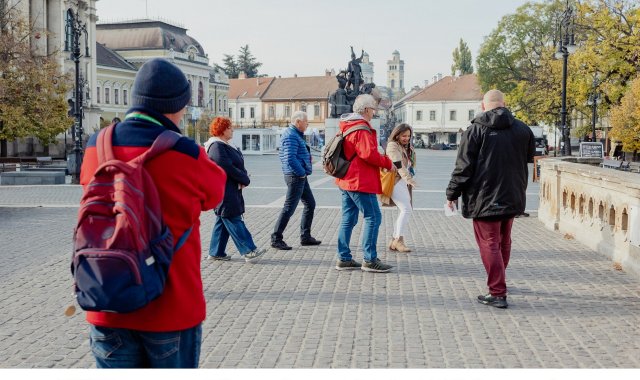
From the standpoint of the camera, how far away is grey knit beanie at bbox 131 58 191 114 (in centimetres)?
310

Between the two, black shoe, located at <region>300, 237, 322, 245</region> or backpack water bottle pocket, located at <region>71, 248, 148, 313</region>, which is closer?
backpack water bottle pocket, located at <region>71, 248, 148, 313</region>

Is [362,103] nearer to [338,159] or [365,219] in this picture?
[338,159]

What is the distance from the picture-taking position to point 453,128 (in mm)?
112250

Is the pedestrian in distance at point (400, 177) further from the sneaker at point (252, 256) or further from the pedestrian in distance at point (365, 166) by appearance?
the sneaker at point (252, 256)

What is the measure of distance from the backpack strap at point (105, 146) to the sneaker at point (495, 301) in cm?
478

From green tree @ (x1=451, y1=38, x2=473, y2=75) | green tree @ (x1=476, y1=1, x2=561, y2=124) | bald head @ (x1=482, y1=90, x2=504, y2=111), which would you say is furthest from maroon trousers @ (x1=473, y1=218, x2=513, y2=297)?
green tree @ (x1=451, y1=38, x2=473, y2=75)

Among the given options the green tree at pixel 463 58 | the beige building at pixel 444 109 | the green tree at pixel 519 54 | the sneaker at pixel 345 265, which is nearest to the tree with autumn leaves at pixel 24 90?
the sneaker at pixel 345 265

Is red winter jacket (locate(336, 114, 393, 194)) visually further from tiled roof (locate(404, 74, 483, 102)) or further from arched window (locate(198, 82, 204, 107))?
tiled roof (locate(404, 74, 483, 102))

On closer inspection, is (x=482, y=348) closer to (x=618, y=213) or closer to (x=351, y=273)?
(x=351, y=273)

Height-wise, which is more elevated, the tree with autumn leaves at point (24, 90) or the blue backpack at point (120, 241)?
the tree with autumn leaves at point (24, 90)

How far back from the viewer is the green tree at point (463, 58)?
13100cm

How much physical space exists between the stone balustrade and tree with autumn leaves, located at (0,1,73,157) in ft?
65.9

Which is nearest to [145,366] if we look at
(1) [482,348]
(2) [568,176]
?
(1) [482,348]

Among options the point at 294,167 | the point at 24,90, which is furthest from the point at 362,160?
the point at 24,90
